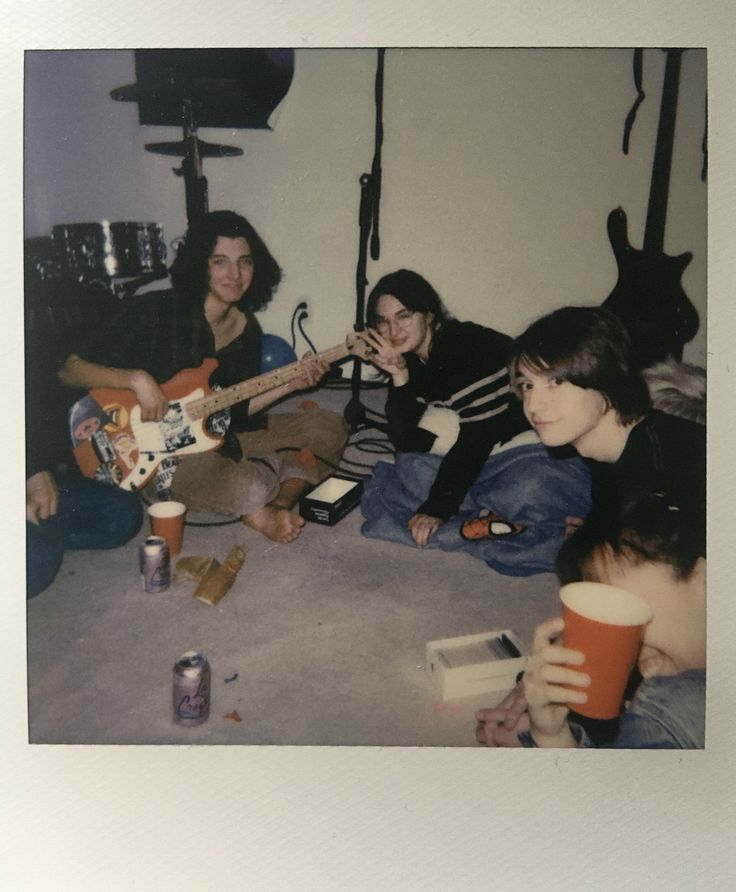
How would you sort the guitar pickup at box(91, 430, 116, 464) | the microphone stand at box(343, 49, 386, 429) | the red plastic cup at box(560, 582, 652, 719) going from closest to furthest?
the red plastic cup at box(560, 582, 652, 719)
the microphone stand at box(343, 49, 386, 429)
the guitar pickup at box(91, 430, 116, 464)

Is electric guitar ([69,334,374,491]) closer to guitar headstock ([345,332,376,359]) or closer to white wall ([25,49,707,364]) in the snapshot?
guitar headstock ([345,332,376,359])

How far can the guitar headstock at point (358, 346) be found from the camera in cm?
139

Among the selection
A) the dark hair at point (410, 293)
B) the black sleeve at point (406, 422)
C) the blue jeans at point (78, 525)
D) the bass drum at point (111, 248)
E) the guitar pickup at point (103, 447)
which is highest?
the bass drum at point (111, 248)

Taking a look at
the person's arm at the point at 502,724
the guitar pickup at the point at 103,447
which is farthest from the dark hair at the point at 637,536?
the guitar pickup at the point at 103,447

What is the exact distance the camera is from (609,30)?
1279mm

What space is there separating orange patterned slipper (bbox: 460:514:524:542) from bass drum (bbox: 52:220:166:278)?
31.3 inches

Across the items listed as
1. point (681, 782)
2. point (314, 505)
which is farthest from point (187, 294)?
point (681, 782)

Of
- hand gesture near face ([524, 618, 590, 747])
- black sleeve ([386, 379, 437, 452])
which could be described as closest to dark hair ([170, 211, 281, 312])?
black sleeve ([386, 379, 437, 452])

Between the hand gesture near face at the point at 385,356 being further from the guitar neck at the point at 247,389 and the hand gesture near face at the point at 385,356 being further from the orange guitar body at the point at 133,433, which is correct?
the orange guitar body at the point at 133,433

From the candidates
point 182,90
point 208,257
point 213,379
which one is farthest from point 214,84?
point 213,379

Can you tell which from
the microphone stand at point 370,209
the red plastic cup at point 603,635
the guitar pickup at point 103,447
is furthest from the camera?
the guitar pickup at point 103,447

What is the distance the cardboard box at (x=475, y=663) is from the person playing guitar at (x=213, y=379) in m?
0.39

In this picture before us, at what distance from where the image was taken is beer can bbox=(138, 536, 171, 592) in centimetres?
141

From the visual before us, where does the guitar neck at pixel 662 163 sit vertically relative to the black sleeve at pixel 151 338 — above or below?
above
